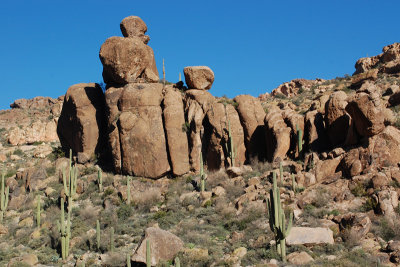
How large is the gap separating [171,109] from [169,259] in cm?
1318

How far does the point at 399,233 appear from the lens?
17594 mm

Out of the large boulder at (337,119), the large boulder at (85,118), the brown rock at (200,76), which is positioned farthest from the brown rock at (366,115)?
the large boulder at (85,118)

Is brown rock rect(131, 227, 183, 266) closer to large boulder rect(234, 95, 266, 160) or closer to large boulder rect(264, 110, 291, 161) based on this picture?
large boulder rect(264, 110, 291, 161)

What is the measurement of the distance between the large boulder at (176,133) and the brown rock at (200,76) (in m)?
1.67

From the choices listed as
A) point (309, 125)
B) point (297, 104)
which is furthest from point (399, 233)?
point (297, 104)

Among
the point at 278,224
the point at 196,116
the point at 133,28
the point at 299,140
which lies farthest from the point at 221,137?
the point at 278,224

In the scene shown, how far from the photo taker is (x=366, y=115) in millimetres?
22234

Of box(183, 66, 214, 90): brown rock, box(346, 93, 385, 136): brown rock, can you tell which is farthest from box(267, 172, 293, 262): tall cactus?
box(183, 66, 214, 90): brown rock

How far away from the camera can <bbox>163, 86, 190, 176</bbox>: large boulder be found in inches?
1124

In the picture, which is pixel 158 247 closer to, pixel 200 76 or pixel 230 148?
pixel 230 148

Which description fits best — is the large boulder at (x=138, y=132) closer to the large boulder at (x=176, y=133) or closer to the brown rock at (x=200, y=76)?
the large boulder at (x=176, y=133)

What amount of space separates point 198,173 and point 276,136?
5.20m

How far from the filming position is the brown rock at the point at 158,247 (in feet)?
58.2

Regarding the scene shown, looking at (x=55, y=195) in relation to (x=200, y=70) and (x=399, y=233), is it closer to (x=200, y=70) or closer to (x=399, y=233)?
(x=200, y=70)
